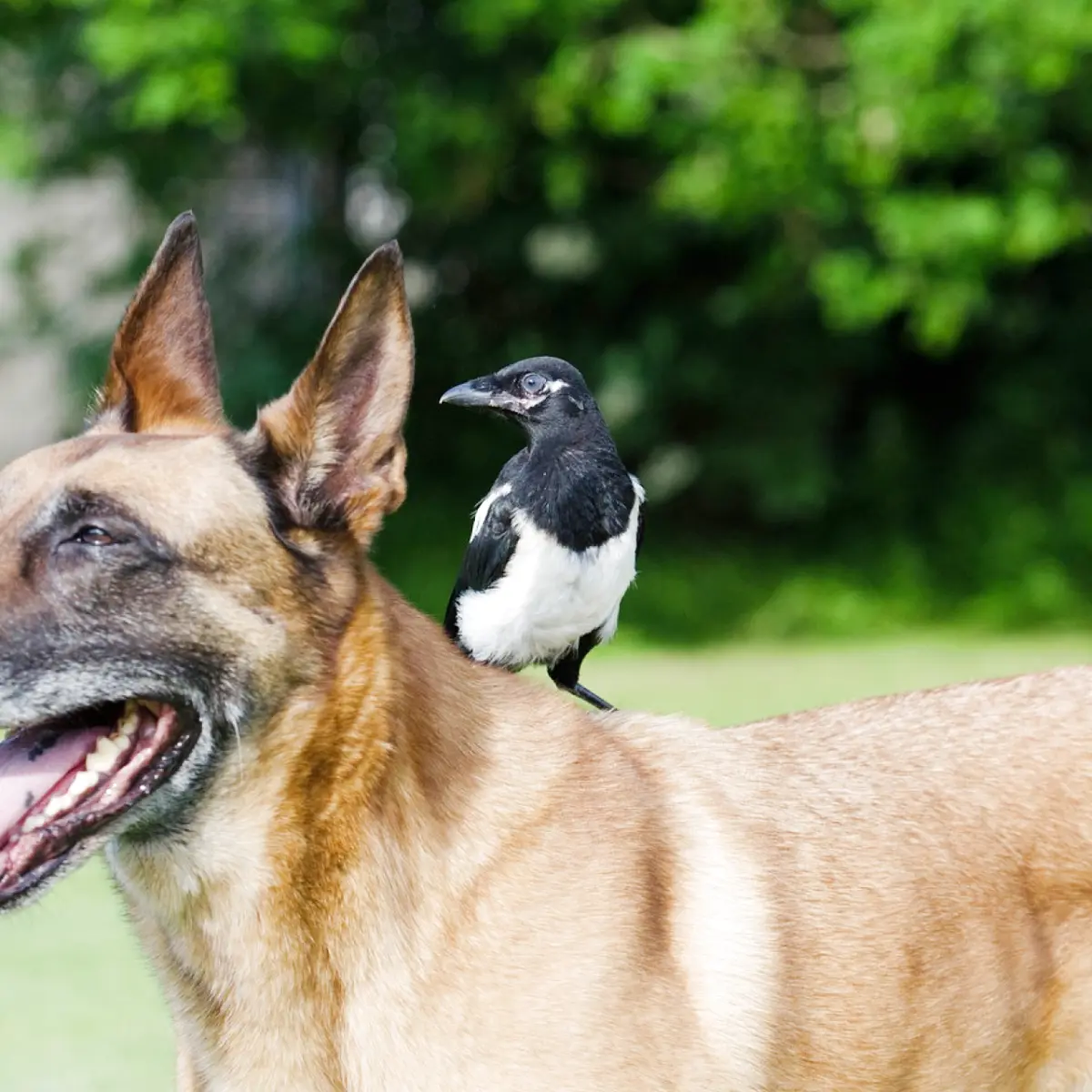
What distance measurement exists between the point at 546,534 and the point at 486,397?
0.43 m

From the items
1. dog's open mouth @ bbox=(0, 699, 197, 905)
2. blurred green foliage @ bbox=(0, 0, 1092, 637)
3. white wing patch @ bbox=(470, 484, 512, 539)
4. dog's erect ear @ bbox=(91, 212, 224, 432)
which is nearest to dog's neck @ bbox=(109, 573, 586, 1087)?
dog's open mouth @ bbox=(0, 699, 197, 905)

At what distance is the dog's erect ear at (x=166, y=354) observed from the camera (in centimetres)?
332

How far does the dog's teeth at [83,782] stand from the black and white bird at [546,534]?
1.40 meters

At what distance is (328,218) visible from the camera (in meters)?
16.1

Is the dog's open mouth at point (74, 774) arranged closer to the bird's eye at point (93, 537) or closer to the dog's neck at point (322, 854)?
the dog's neck at point (322, 854)

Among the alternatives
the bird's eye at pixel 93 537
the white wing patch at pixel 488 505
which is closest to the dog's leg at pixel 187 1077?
the bird's eye at pixel 93 537

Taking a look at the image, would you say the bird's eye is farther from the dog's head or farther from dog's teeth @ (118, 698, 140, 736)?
dog's teeth @ (118, 698, 140, 736)

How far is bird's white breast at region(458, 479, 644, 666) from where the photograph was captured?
4.07 meters

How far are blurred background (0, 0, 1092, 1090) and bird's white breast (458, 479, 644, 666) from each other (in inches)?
231

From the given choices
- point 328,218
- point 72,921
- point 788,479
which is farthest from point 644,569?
point 72,921

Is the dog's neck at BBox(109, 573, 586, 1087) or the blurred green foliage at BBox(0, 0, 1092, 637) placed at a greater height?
the blurred green foliage at BBox(0, 0, 1092, 637)

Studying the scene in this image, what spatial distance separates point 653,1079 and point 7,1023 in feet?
11.3

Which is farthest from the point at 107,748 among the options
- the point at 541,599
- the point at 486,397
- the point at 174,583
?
the point at 486,397

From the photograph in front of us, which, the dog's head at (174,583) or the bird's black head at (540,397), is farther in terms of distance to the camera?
the bird's black head at (540,397)
